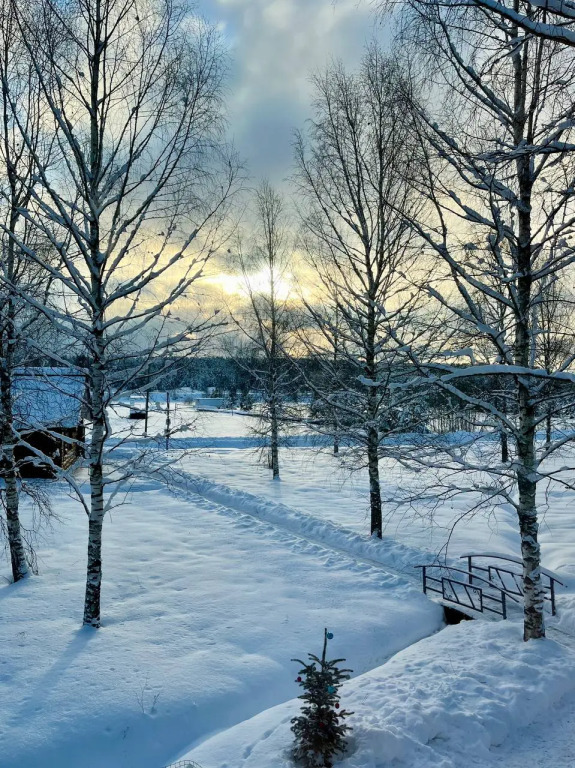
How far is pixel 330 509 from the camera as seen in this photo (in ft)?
51.7

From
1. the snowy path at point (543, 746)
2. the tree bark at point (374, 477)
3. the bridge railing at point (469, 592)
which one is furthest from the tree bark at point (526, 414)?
the tree bark at point (374, 477)

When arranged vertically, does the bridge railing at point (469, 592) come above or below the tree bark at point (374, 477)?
below

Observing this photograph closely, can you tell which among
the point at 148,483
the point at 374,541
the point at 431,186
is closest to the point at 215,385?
the point at 148,483

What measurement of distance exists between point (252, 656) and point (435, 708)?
2.65 m

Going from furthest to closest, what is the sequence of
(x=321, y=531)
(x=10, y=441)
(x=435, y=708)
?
(x=321, y=531)
(x=10, y=441)
(x=435, y=708)

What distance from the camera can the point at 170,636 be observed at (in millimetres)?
7172

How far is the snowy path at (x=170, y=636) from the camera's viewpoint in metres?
5.23

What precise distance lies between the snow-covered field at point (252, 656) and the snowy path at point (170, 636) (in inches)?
1.0

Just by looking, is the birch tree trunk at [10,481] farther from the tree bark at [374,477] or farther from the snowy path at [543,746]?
the snowy path at [543,746]

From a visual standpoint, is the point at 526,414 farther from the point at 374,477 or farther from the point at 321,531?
the point at 321,531

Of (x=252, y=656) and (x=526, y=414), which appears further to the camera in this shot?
(x=252, y=656)

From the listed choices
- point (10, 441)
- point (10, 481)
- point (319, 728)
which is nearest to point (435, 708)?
point (319, 728)

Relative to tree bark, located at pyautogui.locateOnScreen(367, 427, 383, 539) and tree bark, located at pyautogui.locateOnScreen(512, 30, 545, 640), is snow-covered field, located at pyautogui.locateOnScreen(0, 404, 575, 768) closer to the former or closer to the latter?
tree bark, located at pyautogui.locateOnScreen(367, 427, 383, 539)

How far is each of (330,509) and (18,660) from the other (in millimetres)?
10582
